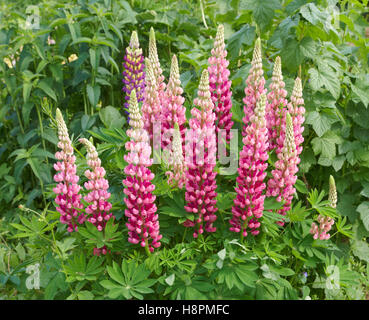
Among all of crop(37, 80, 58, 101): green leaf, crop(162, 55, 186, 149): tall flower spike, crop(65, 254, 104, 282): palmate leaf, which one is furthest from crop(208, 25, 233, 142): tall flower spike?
crop(37, 80, 58, 101): green leaf

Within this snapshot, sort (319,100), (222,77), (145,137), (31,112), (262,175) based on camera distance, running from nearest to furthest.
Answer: (145,137) < (262,175) < (222,77) < (319,100) < (31,112)

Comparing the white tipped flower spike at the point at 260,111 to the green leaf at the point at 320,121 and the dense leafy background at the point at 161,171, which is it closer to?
the dense leafy background at the point at 161,171

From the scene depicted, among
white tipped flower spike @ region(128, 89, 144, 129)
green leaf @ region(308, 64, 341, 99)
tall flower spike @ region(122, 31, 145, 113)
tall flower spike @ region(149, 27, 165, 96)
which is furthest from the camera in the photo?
tall flower spike @ region(122, 31, 145, 113)

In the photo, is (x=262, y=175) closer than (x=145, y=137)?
No

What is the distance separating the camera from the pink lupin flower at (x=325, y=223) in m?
2.57

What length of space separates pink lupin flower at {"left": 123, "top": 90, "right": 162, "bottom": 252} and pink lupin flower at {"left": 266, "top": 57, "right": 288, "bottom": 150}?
0.87m

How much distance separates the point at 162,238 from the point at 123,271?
31 centimetres

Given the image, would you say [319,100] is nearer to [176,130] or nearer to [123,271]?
[176,130]

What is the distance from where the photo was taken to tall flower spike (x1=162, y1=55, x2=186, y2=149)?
243 centimetres

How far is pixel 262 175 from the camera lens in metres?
2.26

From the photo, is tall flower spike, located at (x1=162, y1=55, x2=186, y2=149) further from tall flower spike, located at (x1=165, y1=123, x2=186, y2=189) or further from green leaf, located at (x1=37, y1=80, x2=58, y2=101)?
green leaf, located at (x1=37, y1=80, x2=58, y2=101)

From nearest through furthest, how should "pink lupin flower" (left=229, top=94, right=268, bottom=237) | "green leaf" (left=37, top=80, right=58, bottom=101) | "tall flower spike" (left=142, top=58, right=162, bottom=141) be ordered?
"pink lupin flower" (left=229, top=94, right=268, bottom=237) → "tall flower spike" (left=142, top=58, right=162, bottom=141) → "green leaf" (left=37, top=80, right=58, bottom=101)
